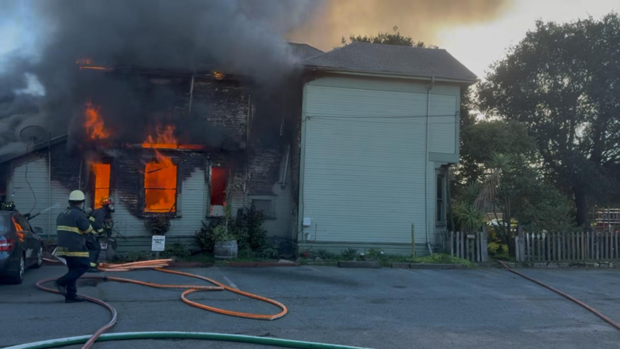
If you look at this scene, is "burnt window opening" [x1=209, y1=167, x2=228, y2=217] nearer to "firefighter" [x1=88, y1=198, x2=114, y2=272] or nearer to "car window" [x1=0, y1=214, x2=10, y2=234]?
"firefighter" [x1=88, y1=198, x2=114, y2=272]

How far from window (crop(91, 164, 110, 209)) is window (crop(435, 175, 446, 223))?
370 inches

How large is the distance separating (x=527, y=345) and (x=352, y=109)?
32.0ft

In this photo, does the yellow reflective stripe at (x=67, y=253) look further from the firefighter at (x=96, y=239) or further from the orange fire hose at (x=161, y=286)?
the firefighter at (x=96, y=239)

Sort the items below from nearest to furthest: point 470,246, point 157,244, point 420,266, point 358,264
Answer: point 157,244
point 358,264
point 420,266
point 470,246

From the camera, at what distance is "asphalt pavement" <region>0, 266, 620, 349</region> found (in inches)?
258

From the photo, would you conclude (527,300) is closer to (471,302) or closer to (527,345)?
(471,302)

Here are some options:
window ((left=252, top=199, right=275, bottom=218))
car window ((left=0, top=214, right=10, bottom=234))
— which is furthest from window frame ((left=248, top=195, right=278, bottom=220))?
car window ((left=0, top=214, right=10, bottom=234))

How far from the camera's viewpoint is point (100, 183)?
14719mm

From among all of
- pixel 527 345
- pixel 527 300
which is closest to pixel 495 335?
pixel 527 345

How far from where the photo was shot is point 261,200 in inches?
629

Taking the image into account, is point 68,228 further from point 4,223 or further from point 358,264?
point 358,264

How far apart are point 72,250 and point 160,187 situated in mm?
7216

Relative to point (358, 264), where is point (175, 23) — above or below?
above

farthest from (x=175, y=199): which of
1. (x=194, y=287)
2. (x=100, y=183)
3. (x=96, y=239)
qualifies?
(x=194, y=287)
